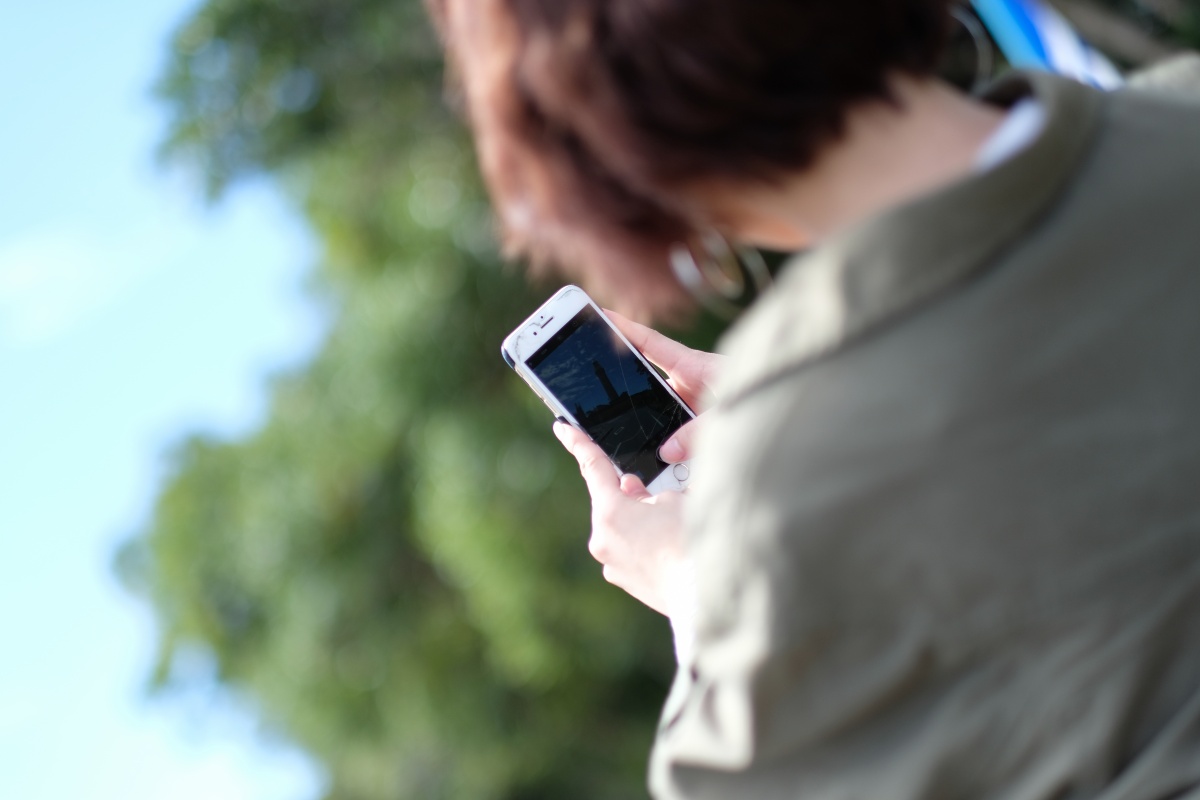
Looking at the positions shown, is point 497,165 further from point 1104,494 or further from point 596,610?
A: point 596,610

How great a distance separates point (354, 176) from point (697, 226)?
2844 millimetres

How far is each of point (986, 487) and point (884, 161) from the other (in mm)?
203

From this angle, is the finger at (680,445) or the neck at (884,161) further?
the finger at (680,445)

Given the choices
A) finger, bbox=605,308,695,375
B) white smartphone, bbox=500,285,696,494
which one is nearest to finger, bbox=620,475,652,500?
white smartphone, bbox=500,285,696,494

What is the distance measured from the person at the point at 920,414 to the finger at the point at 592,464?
0.39 meters

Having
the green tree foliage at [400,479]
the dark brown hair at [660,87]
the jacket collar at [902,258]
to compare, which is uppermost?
the dark brown hair at [660,87]

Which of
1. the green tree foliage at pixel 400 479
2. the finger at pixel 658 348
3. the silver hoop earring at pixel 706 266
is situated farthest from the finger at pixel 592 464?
the green tree foliage at pixel 400 479

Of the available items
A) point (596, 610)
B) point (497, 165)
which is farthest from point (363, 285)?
point (497, 165)

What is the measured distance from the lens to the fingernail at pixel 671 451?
49.9 inches

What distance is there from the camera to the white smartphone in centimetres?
131

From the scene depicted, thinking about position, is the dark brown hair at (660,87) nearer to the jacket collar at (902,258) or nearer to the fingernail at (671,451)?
the jacket collar at (902,258)

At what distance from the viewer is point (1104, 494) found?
0.68 meters

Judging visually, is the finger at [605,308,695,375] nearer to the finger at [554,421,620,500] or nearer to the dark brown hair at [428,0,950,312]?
the finger at [554,421,620,500]

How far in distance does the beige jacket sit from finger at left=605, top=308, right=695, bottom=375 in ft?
2.09
